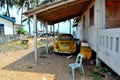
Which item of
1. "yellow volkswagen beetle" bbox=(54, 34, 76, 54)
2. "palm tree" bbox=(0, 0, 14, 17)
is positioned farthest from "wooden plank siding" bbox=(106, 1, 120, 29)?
"palm tree" bbox=(0, 0, 14, 17)

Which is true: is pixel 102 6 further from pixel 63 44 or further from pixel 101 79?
pixel 63 44

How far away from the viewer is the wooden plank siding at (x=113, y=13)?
1063 cm

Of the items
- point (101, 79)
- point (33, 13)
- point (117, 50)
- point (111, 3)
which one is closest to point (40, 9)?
point (33, 13)

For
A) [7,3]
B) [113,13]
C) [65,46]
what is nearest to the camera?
[113,13]

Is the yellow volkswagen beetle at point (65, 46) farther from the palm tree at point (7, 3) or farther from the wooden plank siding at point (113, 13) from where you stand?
the palm tree at point (7, 3)

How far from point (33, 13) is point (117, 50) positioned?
5868 mm

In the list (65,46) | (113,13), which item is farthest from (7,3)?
(113,13)

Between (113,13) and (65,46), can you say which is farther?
(65,46)

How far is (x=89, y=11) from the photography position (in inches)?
538

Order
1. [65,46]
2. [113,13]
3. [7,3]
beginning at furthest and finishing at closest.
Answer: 1. [7,3]
2. [65,46]
3. [113,13]

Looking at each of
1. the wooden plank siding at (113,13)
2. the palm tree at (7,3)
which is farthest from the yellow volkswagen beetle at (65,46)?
the palm tree at (7,3)

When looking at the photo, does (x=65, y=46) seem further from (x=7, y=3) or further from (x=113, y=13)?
(x=7, y=3)

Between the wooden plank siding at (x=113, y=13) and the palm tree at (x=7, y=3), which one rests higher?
the palm tree at (x=7, y=3)

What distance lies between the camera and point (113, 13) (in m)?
10.9
